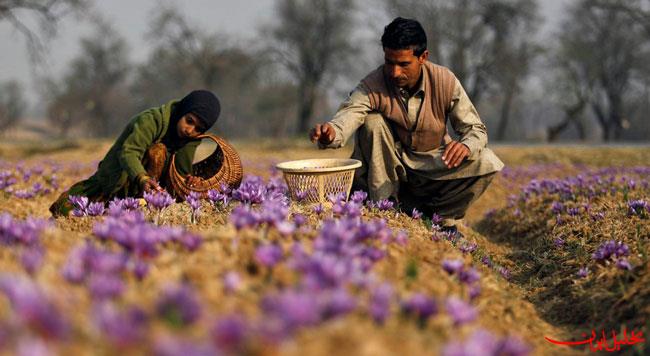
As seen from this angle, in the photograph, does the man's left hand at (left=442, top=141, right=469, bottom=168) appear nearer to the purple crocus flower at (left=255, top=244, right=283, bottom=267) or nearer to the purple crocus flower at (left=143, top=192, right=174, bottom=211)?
the purple crocus flower at (left=143, top=192, right=174, bottom=211)

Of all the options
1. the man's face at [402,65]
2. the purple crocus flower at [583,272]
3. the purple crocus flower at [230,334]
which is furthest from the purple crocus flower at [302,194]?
the purple crocus flower at [230,334]

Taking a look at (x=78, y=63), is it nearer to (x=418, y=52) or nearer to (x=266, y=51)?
(x=266, y=51)

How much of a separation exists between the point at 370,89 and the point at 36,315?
447 centimetres

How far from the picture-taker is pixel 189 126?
18.5ft

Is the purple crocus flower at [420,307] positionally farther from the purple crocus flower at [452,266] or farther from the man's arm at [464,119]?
the man's arm at [464,119]

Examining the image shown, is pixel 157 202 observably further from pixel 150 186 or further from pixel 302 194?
pixel 302 194

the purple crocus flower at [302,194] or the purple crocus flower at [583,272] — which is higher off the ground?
the purple crocus flower at [302,194]

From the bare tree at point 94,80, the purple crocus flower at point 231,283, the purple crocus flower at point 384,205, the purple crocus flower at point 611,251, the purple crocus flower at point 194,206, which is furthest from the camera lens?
the bare tree at point 94,80

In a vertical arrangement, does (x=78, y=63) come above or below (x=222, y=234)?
above

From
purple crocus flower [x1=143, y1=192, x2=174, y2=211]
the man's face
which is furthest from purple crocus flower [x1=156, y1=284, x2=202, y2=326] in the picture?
the man's face

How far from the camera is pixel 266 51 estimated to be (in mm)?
39812

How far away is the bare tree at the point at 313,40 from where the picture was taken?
133 feet

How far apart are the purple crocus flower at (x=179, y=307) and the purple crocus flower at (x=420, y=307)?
32.7 inches

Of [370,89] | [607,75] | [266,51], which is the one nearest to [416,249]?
[370,89]
